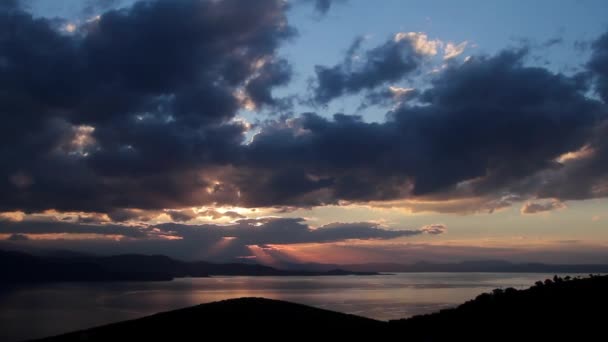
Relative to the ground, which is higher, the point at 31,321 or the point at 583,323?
the point at 583,323

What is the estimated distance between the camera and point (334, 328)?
28281mm

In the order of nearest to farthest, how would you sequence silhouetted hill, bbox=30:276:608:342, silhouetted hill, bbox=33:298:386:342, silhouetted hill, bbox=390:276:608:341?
silhouetted hill, bbox=390:276:608:341, silhouetted hill, bbox=30:276:608:342, silhouetted hill, bbox=33:298:386:342

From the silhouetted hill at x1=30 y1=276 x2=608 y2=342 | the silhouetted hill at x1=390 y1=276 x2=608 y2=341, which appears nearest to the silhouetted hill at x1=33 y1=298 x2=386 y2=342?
the silhouetted hill at x1=30 y1=276 x2=608 y2=342

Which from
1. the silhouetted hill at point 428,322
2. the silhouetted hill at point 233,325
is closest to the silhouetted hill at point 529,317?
the silhouetted hill at point 428,322

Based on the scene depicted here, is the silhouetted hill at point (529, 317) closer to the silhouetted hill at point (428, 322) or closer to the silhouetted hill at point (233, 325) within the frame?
the silhouetted hill at point (428, 322)

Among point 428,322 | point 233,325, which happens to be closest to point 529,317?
point 428,322

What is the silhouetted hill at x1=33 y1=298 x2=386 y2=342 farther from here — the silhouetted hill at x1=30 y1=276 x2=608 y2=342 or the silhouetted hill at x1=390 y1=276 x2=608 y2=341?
the silhouetted hill at x1=390 y1=276 x2=608 y2=341

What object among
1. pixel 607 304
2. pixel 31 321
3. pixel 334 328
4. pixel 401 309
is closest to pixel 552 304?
pixel 607 304

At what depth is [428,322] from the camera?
948 inches

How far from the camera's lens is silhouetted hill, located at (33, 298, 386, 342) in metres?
27.0

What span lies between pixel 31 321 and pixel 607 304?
85.5 meters

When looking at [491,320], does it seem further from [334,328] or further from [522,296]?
[334,328]

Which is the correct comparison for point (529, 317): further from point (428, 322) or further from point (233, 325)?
point (233, 325)

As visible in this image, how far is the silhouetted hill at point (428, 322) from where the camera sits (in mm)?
19094
